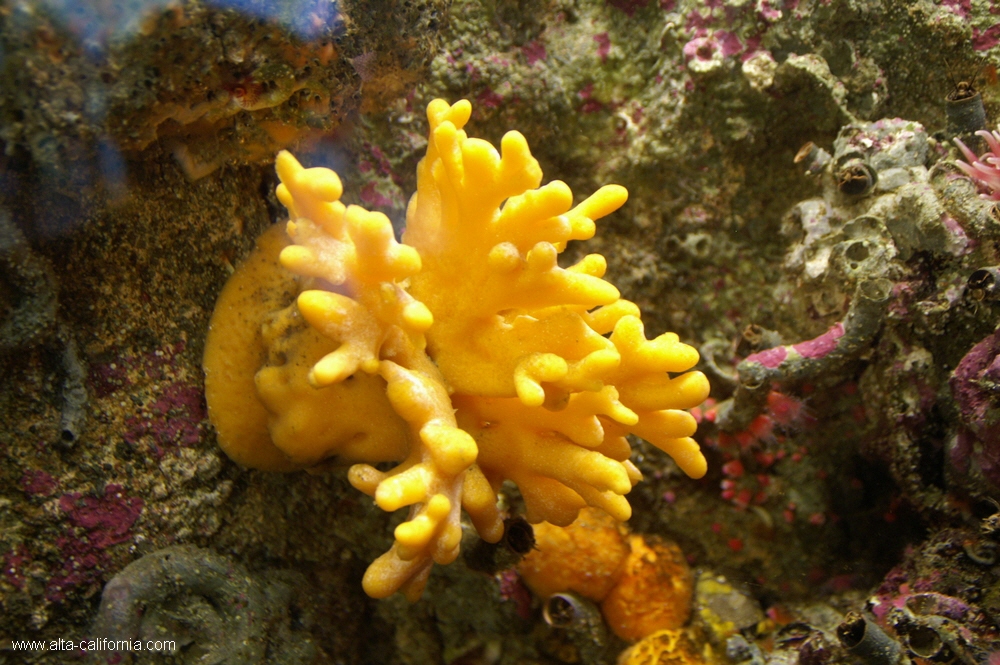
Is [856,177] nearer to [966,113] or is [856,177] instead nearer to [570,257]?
[966,113]

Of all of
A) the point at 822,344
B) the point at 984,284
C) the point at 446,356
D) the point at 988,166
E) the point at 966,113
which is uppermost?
the point at 966,113

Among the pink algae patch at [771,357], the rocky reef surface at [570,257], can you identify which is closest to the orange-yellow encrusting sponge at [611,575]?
the rocky reef surface at [570,257]

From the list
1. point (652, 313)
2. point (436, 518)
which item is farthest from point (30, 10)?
point (652, 313)

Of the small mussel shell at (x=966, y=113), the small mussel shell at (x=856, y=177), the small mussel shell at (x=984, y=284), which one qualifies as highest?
the small mussel shell at (x=966, y=113)

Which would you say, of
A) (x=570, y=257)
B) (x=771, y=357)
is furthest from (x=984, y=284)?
(x=570, y=257)

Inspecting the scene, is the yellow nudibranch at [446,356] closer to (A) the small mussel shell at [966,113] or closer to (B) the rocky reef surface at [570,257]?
(B) the rocky reef surface at [570,257]

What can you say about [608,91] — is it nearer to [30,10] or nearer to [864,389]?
[864,389]
